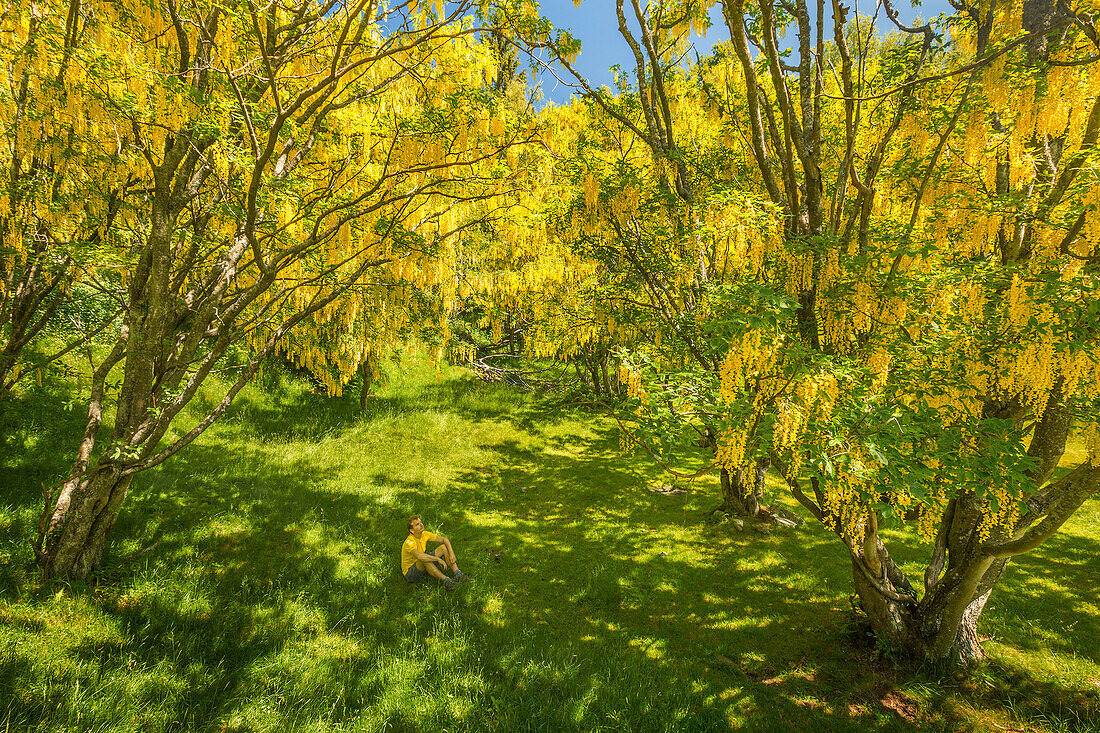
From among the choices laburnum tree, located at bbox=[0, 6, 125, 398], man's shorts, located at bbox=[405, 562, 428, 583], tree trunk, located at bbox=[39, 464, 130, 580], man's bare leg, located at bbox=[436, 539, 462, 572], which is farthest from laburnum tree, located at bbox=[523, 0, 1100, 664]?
laburnum tree, located at bbox=[0, 6, 125, 398]

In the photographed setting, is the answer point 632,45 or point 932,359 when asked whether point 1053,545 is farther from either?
point 632,45

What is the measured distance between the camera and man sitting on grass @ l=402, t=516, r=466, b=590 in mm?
5297

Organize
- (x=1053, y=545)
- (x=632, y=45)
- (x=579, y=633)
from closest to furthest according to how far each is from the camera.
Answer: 1. (x=579, y=633)
2. (x=632, y=45)
3. (x=1053, y=545)

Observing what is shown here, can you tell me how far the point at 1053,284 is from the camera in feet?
9.49

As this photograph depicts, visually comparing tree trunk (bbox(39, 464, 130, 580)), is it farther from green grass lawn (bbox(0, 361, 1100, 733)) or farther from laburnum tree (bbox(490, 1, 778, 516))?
laburnum tree (bbox(490, 1, 778, 516))

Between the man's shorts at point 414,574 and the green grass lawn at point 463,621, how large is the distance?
105 millimetres

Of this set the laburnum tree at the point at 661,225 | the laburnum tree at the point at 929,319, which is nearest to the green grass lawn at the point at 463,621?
the laburnum tree at the point at 929,319

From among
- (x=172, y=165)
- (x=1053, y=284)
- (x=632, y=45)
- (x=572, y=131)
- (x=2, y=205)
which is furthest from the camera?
(x=572, y=131)

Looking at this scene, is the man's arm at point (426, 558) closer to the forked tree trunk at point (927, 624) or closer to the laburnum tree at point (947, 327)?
the laburnum tree at point (947, 327)

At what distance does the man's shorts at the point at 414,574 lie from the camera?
5.27m

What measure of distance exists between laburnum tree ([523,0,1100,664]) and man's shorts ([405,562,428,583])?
10.5ft

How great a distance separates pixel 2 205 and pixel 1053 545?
13.7 meters

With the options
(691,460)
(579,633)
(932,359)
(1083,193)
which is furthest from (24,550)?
(691,460)

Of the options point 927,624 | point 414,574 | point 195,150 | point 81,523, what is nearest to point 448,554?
point 414,574
